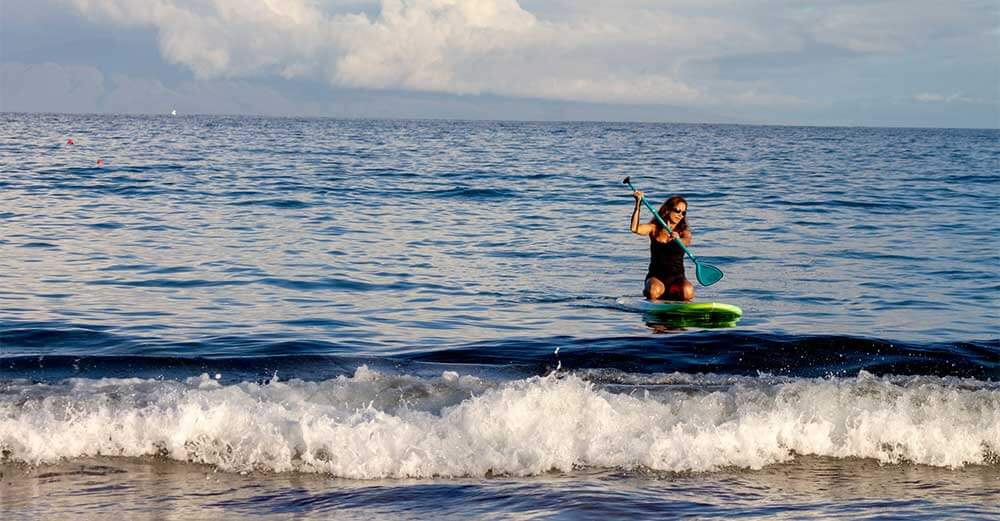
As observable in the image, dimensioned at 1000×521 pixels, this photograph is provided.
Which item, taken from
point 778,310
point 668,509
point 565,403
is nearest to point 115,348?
point 565,403

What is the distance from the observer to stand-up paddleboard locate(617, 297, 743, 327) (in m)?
11.8

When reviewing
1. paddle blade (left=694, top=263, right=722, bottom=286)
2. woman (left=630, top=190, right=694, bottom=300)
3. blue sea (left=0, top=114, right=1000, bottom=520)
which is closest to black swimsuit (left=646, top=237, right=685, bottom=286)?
woman (left=630, top=190, right=694, bottom=300)

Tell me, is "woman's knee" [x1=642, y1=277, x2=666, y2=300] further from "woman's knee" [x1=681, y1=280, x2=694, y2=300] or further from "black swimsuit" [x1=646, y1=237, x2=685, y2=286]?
"woman's knee" [x1=681, y1=280, x2=694, y2=300]

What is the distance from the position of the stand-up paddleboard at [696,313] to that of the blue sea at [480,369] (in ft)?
0.38

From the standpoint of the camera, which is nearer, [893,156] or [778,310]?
[778,310]

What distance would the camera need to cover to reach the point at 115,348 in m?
10.2

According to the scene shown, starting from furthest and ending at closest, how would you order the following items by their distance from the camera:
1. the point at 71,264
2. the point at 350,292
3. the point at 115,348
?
the point at 71,264 < the point at 350,292 < the point at 115,348

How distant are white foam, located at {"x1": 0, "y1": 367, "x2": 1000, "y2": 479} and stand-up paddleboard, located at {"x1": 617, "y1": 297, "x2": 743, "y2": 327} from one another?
338 cm

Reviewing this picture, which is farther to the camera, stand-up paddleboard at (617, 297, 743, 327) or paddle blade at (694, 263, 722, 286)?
paddle blade at (694, 263, 722, 286)

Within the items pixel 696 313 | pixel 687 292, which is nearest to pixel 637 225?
pixel 687 292

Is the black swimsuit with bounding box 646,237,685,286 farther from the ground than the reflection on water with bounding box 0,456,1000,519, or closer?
farther from the ground

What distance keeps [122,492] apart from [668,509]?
3.18 m

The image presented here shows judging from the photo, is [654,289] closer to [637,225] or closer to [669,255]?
[669,255]

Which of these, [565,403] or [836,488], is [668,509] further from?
[565,403]
